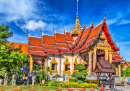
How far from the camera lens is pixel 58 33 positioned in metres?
23.8

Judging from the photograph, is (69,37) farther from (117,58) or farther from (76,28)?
(117,58)

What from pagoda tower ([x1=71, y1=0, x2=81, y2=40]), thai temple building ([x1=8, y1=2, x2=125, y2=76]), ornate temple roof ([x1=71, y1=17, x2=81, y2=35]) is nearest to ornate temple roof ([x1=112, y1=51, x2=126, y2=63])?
thai temple building ([x1=8, y1=2, x2=125, y2=76])

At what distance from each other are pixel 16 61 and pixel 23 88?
3.32m

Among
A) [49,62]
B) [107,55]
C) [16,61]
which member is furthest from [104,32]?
[16,61]

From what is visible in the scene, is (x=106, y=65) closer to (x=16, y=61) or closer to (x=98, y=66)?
(x=98, y=66)

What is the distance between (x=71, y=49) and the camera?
69.3ft

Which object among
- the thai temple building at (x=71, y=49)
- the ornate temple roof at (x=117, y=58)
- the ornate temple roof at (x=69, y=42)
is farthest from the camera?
the ornate temple roof at (x=117, y=58)

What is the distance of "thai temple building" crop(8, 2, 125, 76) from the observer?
58.6 ft

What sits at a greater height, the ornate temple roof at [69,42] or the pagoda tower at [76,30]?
the pagoda tower at [76,30]

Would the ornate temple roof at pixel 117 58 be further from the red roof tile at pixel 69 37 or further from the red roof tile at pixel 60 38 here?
the red roof tile at pixel 60 38

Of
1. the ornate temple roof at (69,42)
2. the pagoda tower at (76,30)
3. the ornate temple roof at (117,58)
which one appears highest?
Result: the pagoda tower at (76,30)

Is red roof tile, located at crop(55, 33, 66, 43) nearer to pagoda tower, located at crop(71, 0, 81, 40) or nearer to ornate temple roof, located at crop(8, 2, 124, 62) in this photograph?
ornate temple roof, located at crop(8, 2, 124, 62)

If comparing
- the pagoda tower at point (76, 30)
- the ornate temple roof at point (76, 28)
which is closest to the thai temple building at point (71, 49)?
the pagoda tower at point (76, 30)

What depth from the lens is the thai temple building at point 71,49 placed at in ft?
58.6
